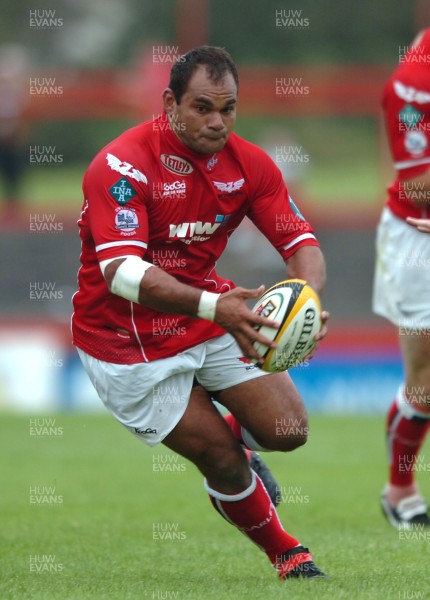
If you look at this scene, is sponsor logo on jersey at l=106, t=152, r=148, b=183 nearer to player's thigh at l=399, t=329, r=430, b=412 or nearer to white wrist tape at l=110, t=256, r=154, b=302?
white wrist tape at l=110, t=256, r=154, b=302

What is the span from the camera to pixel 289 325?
193 inches

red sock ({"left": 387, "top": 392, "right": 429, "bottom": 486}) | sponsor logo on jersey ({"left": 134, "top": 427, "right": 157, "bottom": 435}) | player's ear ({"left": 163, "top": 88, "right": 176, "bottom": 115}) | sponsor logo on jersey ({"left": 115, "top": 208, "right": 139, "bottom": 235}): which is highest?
player's ear ({"left": 163, "top": 88, "right": 176, "bottom": 115})

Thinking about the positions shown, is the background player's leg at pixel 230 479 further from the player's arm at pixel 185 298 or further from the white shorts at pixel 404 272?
the white shorts at pixel 404 272

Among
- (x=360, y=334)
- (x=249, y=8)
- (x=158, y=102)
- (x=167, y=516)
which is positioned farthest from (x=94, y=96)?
(x=167, y=516)

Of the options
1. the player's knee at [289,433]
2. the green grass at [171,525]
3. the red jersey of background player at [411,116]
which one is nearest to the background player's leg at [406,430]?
the green grass at [171,525]

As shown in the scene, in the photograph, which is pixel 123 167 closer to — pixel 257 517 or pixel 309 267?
pixel 309 267

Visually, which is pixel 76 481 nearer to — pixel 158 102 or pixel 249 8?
pixel 158 102

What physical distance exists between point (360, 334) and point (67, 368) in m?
3.29

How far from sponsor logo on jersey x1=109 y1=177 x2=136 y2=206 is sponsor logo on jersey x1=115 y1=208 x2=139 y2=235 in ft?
0.14

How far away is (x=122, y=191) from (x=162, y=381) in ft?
2.94

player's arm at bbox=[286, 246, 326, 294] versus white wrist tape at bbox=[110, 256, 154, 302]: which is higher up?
white wrist tape at bbox=[110, 256, 154, 302]

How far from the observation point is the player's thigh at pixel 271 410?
5.34 m

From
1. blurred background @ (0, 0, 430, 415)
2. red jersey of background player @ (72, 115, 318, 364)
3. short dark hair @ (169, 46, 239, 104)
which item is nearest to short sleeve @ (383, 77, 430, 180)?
red jersey of background player @ (72, 115, 318, 364)

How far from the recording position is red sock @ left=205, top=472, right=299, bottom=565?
17.9 ft
